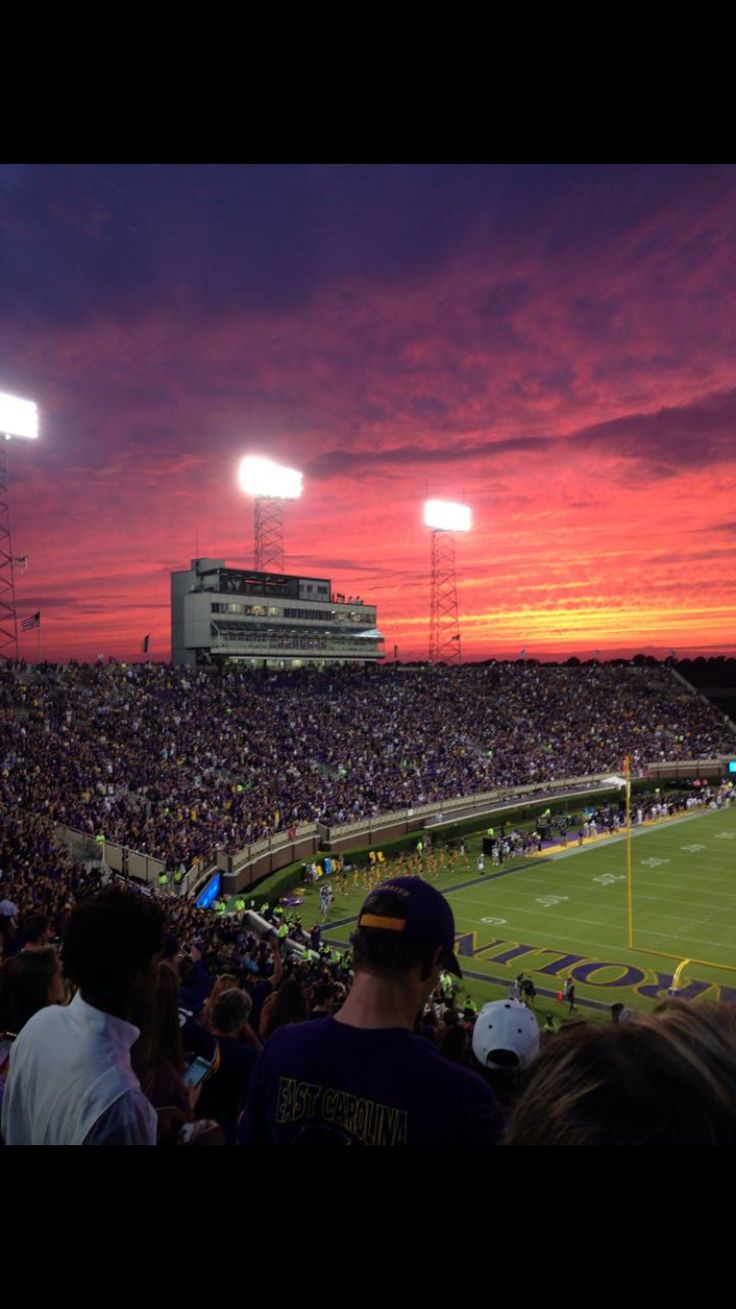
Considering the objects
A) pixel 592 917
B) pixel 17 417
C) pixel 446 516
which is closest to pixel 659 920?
pixel 592 917

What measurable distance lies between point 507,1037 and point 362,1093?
3.08ft

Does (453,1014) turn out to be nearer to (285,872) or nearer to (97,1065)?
(97,1065)

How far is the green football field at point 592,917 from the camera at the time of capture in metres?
20.2

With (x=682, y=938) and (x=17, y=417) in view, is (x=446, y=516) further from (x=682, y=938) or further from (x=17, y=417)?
(x=682, y=938)

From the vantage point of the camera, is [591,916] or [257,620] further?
[257,620]

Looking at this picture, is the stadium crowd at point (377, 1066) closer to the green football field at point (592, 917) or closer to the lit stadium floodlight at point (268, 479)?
the green football field at point (592, 917)

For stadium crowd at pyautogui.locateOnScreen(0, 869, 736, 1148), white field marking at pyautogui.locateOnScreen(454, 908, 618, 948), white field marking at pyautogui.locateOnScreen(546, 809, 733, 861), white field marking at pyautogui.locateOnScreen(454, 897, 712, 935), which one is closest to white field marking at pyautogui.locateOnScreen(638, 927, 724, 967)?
white field marking at pyautogui.locateOnScreen(454, 897, 712, 935)

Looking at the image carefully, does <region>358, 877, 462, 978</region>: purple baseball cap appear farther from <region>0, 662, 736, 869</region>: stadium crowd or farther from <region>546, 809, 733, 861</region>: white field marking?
<region>546, 809, 733, 861</region>: white field marking

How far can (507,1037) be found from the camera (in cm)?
270

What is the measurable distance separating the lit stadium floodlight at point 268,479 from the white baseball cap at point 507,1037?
54944mm

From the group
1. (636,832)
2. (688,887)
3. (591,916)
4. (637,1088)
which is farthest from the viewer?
(636,832)

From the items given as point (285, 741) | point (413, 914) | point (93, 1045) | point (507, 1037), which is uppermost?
point (413, 914)

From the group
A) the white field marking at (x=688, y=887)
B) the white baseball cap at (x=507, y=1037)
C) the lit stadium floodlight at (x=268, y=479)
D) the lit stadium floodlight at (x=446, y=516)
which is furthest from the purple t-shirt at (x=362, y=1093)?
the lit stadium floodlight at (x=446, y=516)
